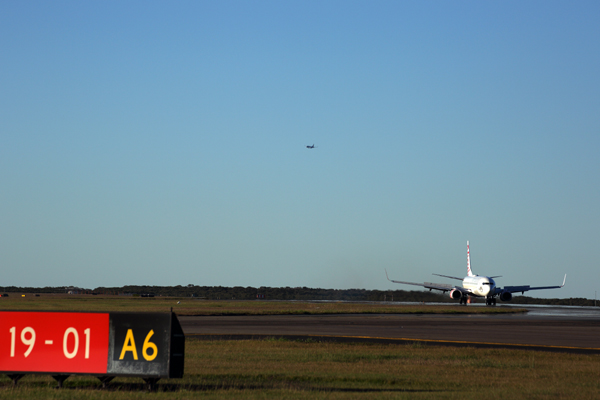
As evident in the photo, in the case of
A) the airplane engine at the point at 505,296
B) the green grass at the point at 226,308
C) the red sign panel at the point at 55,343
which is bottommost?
the green grass at the point at 226,308

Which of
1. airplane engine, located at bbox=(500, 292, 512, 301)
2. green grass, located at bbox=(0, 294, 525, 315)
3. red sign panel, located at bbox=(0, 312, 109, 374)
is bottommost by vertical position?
green grass, located at bbox=(0, 294, 525, 315)

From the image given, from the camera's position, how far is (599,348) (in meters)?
31.0

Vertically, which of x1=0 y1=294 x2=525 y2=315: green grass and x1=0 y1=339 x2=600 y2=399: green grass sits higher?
x1=0 y1=339 x2=600 y2=399: green grass

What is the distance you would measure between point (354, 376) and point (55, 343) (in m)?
8.21

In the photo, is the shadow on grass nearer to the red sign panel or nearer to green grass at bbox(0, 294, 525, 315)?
the red sign panel

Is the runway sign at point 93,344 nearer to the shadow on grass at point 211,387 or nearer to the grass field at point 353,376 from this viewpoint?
the grass field at point 353,376

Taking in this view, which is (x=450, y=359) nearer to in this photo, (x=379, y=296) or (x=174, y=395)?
(x=174, y=395)

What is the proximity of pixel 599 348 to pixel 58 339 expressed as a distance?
2448 cm

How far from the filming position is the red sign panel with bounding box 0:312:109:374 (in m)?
15.5

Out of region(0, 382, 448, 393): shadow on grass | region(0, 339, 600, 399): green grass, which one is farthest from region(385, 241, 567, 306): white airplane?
region(0, 382, 448, 393): shadow on grass

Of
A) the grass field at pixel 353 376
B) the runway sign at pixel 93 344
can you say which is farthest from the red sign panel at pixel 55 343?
the grass field at pixel 353 376

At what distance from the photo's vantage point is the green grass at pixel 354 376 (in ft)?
51.8

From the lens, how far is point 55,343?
15680 mm

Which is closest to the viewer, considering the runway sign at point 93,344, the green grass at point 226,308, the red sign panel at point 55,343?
the runway sign at point 93,344
